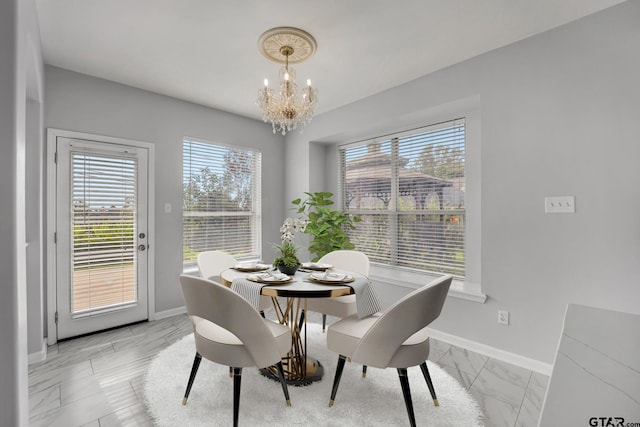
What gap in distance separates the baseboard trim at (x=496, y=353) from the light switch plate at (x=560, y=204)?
1157 mm

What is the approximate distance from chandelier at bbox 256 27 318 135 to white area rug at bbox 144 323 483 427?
6.54 feet

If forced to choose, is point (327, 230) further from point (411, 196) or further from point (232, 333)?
point (232, 333)

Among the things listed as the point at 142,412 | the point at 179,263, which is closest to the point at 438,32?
the point at 142,412

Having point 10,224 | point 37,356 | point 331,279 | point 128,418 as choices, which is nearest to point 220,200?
point 37,356

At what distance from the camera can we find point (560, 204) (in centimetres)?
221

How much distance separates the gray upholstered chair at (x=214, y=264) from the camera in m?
2.69

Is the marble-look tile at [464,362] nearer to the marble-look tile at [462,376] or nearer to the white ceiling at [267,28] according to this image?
the marble-look tile at [462,376]

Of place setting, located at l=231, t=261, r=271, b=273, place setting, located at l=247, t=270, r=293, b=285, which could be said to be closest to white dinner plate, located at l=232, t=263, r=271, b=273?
place setting, located at l=231, t=261, r=271, b=273

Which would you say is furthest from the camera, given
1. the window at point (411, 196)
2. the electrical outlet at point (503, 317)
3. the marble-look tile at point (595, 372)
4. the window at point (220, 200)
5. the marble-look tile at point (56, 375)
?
the window at point (220, 200)

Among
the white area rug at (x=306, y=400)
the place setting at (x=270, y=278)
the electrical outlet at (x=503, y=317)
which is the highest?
the place setting at (x=270, y=278)

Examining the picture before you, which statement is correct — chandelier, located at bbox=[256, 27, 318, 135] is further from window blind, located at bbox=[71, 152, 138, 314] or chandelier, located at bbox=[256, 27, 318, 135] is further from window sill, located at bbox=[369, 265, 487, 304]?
window sill, located at bbox=[369, 265, 487, 304]

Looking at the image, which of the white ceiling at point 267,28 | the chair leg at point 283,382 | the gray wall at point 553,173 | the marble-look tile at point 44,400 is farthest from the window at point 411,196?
the marble-look tile at point 44,400

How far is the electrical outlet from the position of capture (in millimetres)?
2481

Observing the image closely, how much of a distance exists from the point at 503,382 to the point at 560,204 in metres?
1.36
